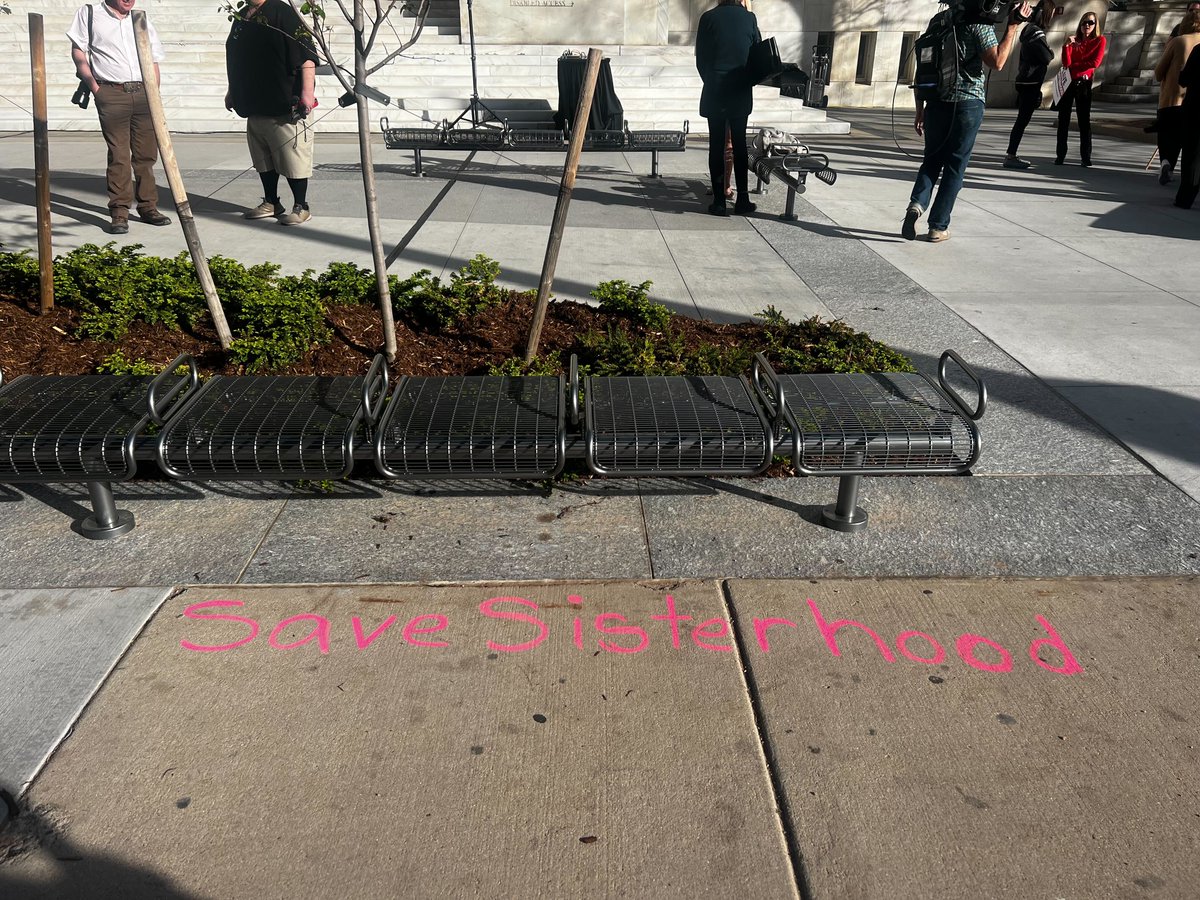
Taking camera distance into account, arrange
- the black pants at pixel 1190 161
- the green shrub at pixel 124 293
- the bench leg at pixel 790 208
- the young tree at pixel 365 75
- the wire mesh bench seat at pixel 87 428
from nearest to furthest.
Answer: the wire mesh bench seat at pixel 87 428, the young tree at pixel 365 75, the green shrub at pixel 124 293, the bench leg at pixel 790 208, the black pants at pixel 1190 161

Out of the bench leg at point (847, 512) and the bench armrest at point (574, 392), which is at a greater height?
the bench armrest at point (574, 392)

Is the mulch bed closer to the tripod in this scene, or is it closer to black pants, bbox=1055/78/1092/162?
the tripod

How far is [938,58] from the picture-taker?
7.49m

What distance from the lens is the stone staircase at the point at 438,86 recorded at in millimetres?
15906

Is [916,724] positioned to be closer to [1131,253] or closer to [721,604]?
[721,604]

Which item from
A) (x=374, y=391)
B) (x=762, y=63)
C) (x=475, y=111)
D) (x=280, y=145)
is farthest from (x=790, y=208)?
(x=374, y=391)

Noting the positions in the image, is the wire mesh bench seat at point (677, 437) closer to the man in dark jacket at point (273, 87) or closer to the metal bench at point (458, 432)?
the metal bench at point (458, 432)

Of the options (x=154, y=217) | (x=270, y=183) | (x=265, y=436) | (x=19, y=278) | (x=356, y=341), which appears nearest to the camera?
(x=265, y=436)

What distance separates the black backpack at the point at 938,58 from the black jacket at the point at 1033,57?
207 inches

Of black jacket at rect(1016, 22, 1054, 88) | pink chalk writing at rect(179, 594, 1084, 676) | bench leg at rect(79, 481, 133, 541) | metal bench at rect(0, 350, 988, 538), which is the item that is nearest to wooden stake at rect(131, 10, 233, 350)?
metal bench at rect(0, 350, 988, 538)

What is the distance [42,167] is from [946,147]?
274 inches

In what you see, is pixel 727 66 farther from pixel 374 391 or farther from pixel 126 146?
pixel 374 391

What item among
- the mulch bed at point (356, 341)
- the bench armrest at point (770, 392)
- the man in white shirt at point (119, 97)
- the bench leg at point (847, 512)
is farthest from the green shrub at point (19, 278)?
the bench leg at point (847, 512)

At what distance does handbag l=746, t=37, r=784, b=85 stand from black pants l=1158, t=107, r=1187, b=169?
18.2ft
